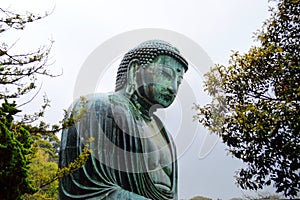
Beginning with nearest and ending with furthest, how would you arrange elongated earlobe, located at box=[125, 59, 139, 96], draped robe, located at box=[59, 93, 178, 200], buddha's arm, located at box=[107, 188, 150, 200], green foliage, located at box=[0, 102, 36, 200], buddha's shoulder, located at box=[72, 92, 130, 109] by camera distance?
buddha's arm, located at box=[107, 188, 150, 200], draped robe, located at box=[59, 93, 178, 200], buddha's shoulder, located at box=[72, 92, 130, 109], green foliage, located at box=[0, 102, 36, 200], elongated earlobe, located at box=[125, 59, 139, 96]

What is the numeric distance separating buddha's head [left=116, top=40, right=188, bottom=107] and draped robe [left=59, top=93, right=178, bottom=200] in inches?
11.2

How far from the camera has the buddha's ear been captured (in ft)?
13.2

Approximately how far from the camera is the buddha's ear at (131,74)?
13.2 feet

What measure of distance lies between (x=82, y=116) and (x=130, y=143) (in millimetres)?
550

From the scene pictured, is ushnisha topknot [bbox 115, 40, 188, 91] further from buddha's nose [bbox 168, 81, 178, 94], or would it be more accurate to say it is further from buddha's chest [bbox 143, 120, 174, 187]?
buddha's chest [bbox 143, 120, 174, 187]

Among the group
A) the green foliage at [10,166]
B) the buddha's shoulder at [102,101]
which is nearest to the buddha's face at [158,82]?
the buddha's shoulder at [102,101]

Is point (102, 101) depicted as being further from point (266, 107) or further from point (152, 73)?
point (266, 107)

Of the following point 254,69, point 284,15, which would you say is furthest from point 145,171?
point 284,15

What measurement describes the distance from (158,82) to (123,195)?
1.29 metres

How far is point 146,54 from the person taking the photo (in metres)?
4.07

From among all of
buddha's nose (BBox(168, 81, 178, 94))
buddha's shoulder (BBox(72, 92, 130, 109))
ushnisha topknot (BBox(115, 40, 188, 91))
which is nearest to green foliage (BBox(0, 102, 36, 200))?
buddha's shoulder (BBox(72, 92, 130, 109))

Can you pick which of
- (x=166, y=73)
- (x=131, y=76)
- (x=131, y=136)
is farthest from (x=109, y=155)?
(x=166, y=73)

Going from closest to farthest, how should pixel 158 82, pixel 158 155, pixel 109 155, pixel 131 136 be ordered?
pixel 109 155, pixel 131 136, pixel 158 155, pixel 158 82

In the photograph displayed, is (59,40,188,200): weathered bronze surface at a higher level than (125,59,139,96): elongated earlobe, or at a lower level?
lower
